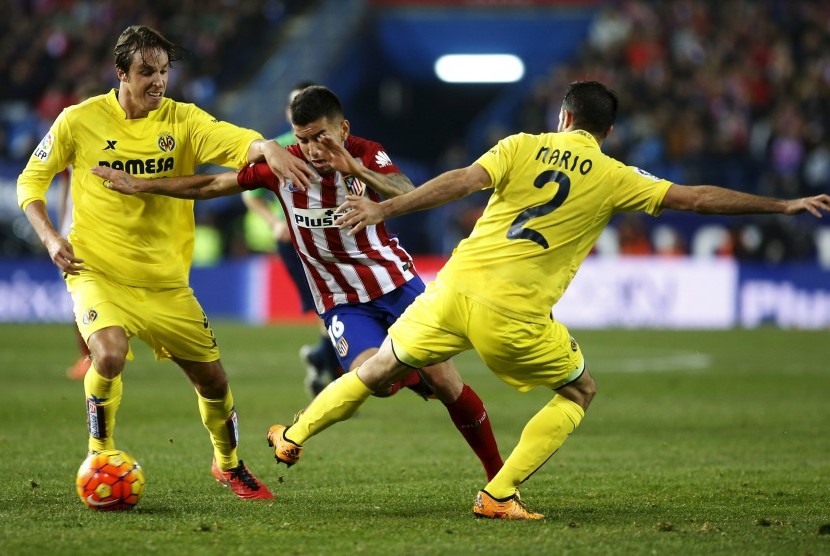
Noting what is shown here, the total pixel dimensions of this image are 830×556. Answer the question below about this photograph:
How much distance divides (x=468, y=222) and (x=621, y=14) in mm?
7526

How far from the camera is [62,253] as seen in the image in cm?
612

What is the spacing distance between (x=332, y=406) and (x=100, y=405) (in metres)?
1.15

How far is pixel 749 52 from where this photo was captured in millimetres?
26297

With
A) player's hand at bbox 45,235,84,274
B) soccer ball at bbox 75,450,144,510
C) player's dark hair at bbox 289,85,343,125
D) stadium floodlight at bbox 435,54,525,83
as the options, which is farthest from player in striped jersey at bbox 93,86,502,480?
stadium floodlight at bbox 435,54,525,83

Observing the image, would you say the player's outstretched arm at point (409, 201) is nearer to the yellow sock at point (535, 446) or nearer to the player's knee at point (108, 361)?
the yellow sock at point (535, 446)

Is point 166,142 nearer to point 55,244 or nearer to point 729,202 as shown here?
point 55,244

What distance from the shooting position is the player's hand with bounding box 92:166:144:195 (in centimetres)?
635

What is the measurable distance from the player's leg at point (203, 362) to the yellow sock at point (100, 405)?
0.37 m

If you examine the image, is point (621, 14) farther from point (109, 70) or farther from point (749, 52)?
point (109, 70)

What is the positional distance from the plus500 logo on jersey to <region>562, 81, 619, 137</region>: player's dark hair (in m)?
1.44

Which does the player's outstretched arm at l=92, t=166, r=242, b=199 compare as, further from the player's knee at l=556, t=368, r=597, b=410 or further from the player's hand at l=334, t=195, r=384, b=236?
the player's knee at l=556, t=368, r=597, b=410

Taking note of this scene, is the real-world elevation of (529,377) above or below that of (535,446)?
above

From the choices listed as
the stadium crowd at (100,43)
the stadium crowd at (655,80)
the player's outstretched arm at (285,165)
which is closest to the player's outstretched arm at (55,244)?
the player's outstretched arm at (285,165)

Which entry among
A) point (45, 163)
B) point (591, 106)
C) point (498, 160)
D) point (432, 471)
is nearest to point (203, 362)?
point (45, 163)
